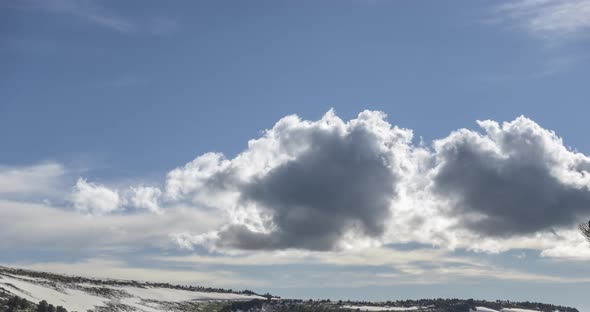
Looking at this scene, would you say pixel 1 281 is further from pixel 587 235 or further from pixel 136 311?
pixel 587 235

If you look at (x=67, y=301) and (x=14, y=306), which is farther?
(x=67, y=301)

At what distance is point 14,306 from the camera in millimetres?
133750

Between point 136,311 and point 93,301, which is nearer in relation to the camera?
point 93,301

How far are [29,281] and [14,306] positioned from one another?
2229 inches

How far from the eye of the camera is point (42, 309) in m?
144

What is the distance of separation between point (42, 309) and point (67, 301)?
90.2 ft

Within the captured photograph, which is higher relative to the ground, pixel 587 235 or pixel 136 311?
pixel 587 235

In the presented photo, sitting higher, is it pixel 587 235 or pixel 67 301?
pixel 587 235

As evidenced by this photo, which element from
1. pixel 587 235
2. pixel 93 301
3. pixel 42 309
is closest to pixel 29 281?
pixel 93 301

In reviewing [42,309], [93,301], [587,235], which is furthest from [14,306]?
[587,235]

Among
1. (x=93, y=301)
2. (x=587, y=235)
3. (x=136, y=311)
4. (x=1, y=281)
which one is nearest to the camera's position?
(x=587, y=235)

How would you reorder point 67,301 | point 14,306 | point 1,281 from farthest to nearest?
point 67,301 < point 1,281 < point 14,306

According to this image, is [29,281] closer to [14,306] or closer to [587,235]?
[14,306]

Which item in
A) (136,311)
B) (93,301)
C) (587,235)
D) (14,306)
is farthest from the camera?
(136,311)
